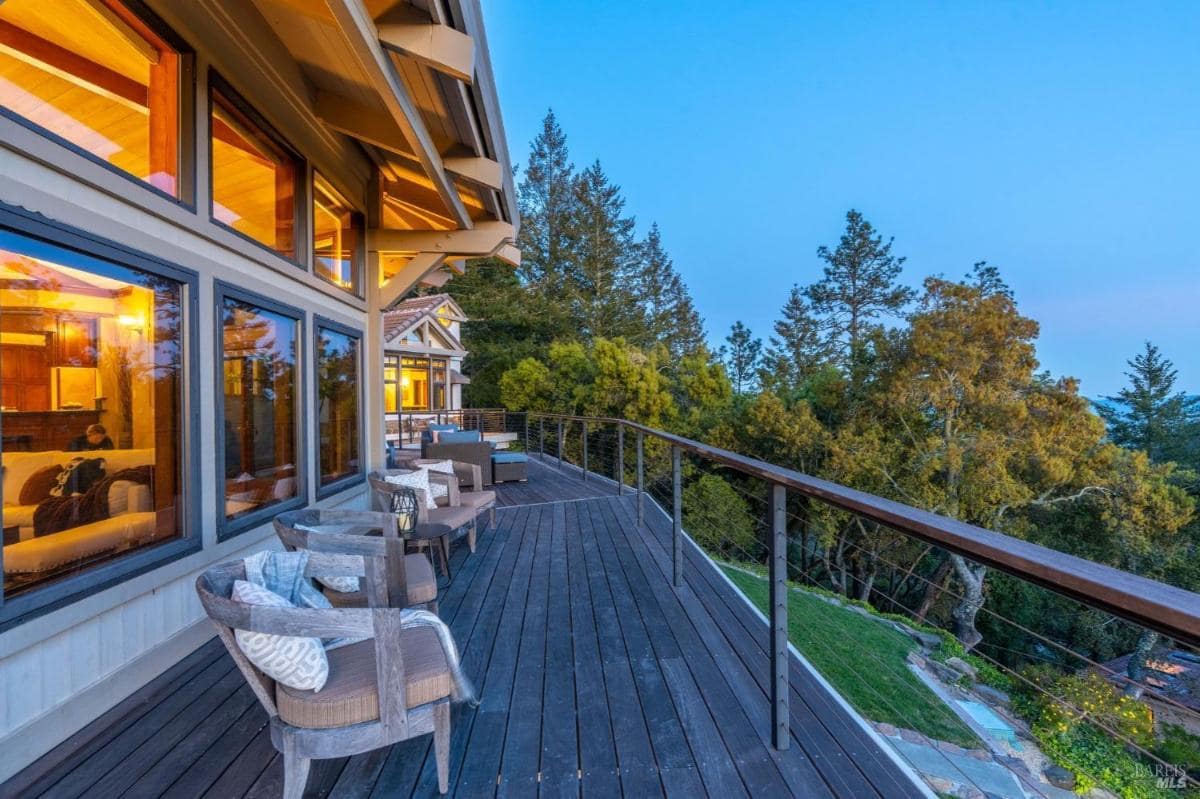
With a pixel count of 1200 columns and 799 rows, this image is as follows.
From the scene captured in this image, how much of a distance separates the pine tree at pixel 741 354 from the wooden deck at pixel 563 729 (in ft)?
104

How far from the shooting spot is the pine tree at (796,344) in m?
24.9

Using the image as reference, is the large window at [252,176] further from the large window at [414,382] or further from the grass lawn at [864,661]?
the large window at [414,382]

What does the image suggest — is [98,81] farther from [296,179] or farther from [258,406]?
[258,406]

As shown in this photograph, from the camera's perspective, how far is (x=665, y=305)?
27734mm

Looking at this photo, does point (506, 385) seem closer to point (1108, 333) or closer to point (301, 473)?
point (301, 473)

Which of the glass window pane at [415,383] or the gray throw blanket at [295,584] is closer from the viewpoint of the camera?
the gray throw blanket at [295,584]

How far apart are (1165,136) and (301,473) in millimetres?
37951

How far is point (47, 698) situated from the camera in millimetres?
1965

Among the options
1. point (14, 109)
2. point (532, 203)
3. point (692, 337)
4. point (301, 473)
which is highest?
point (532, 203)

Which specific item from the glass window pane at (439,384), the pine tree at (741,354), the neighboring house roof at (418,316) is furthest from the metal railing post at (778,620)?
the pine tree at (741,354)

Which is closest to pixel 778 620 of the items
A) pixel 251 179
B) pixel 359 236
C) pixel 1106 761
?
pixel 251 179

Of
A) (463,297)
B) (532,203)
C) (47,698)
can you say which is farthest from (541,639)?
(532,203)

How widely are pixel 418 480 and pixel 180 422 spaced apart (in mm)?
1921

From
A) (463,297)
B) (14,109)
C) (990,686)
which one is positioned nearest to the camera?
(14,109)
